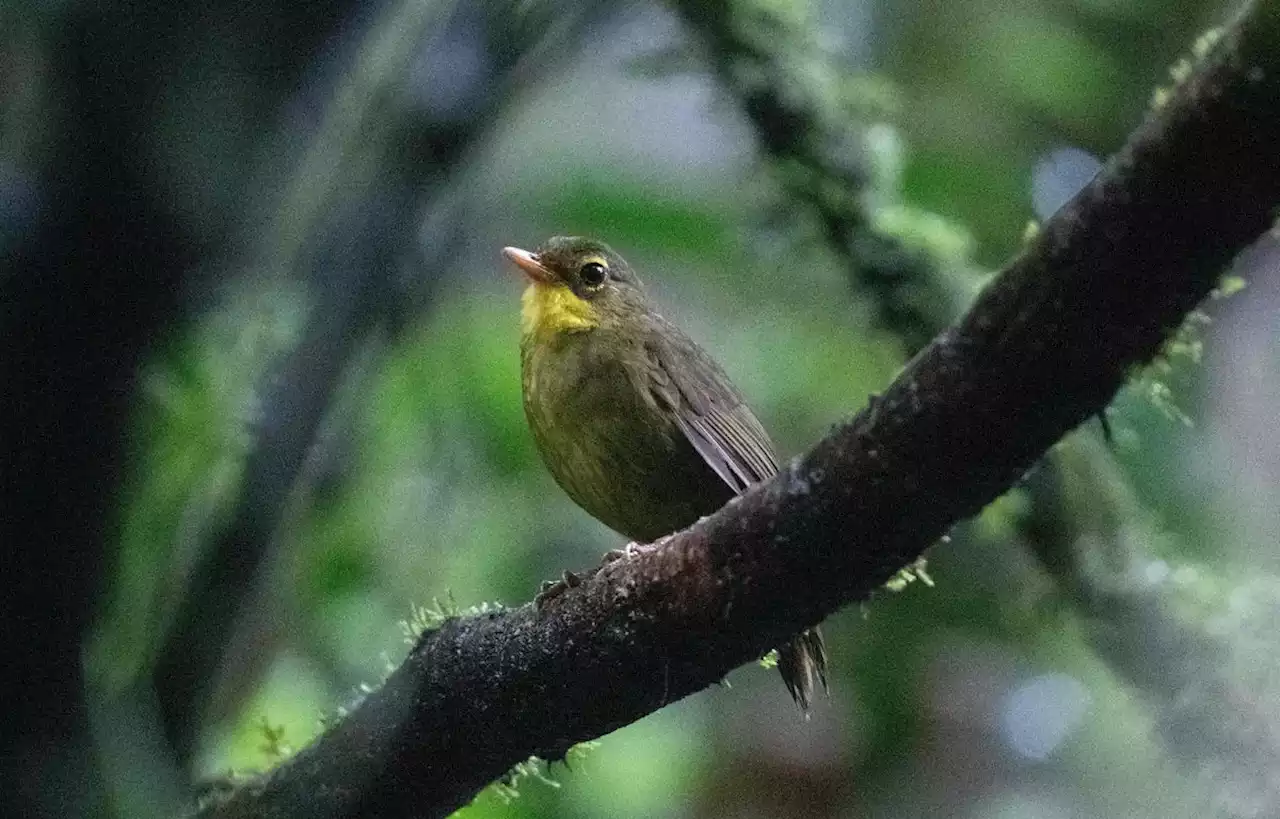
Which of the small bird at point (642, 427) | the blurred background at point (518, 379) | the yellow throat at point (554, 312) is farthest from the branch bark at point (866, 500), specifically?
the yellow throat at point (554, 312)

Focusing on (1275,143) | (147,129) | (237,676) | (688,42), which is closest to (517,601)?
(237,676)

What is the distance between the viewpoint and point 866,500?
60.7 inches

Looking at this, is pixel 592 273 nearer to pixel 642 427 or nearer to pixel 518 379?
pixel 642 427

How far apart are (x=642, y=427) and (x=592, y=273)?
0.61 meters

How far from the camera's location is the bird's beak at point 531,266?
3.32m

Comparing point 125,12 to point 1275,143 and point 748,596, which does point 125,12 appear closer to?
point 748,596

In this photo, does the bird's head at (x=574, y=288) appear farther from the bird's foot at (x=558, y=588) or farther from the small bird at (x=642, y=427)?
the bird's foot at (x=558, y=588)

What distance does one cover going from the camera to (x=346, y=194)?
3020mm

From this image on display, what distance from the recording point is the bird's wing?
2746 mm

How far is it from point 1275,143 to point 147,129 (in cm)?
158

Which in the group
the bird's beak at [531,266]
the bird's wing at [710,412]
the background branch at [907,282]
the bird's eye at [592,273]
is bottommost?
the bird's beak at [531,266]

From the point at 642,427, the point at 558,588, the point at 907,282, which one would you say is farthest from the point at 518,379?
the point at 558,588

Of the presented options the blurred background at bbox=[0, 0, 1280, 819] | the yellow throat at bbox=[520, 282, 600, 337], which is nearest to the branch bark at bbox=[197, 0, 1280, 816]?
the blurred background at bbox=[0, 0, 1280, 819]

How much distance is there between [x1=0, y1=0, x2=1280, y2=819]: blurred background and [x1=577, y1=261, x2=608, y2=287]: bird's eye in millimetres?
330
